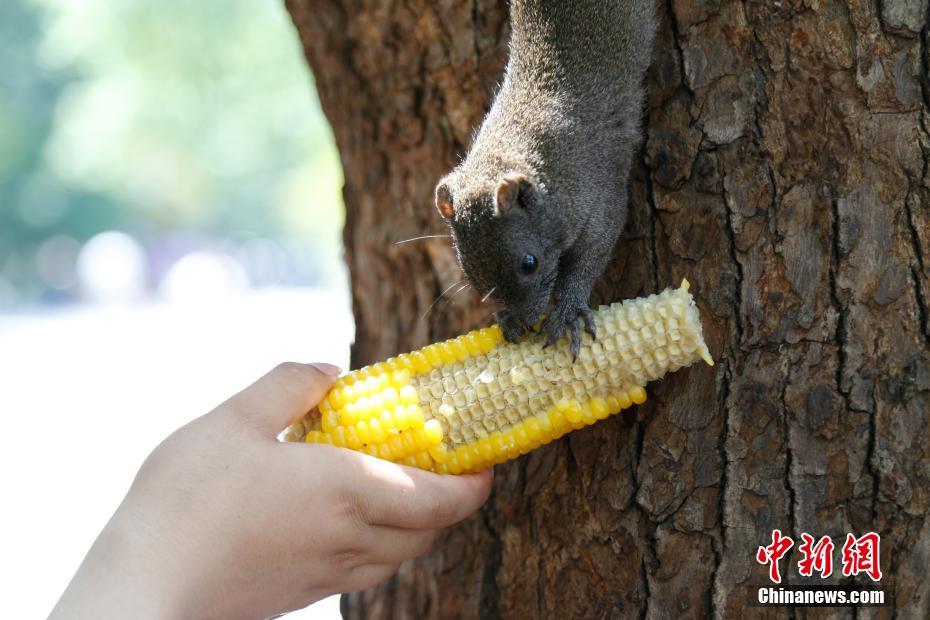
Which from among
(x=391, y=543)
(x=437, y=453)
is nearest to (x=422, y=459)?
(x=437, y=453)

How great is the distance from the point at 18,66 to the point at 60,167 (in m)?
1.87

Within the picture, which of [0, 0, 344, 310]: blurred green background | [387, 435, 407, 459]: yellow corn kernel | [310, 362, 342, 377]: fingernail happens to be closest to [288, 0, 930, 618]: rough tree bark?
[387, 435, 407, 459]: yellow corn kernel

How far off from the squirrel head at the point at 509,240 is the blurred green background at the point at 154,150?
34.1 ft

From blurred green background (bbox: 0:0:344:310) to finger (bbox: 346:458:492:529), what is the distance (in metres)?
10.7

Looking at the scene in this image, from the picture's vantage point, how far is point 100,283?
13.5 meters

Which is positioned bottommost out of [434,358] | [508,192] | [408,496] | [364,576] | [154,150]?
[364,576]

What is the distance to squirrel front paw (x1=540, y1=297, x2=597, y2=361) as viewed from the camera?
1.33m

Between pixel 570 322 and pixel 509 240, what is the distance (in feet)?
0.79

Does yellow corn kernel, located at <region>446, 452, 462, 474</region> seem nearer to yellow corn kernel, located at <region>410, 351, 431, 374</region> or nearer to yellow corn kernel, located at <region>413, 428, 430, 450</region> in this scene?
yellow corn kernel, located at <region>413, 428, 430, 450</region>

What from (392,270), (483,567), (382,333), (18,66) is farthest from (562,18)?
(18,66)

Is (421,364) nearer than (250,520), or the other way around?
(250,520)

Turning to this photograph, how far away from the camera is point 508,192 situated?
4.92ft

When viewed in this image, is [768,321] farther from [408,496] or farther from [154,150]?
[154,150]

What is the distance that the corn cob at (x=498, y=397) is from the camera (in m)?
1.29
